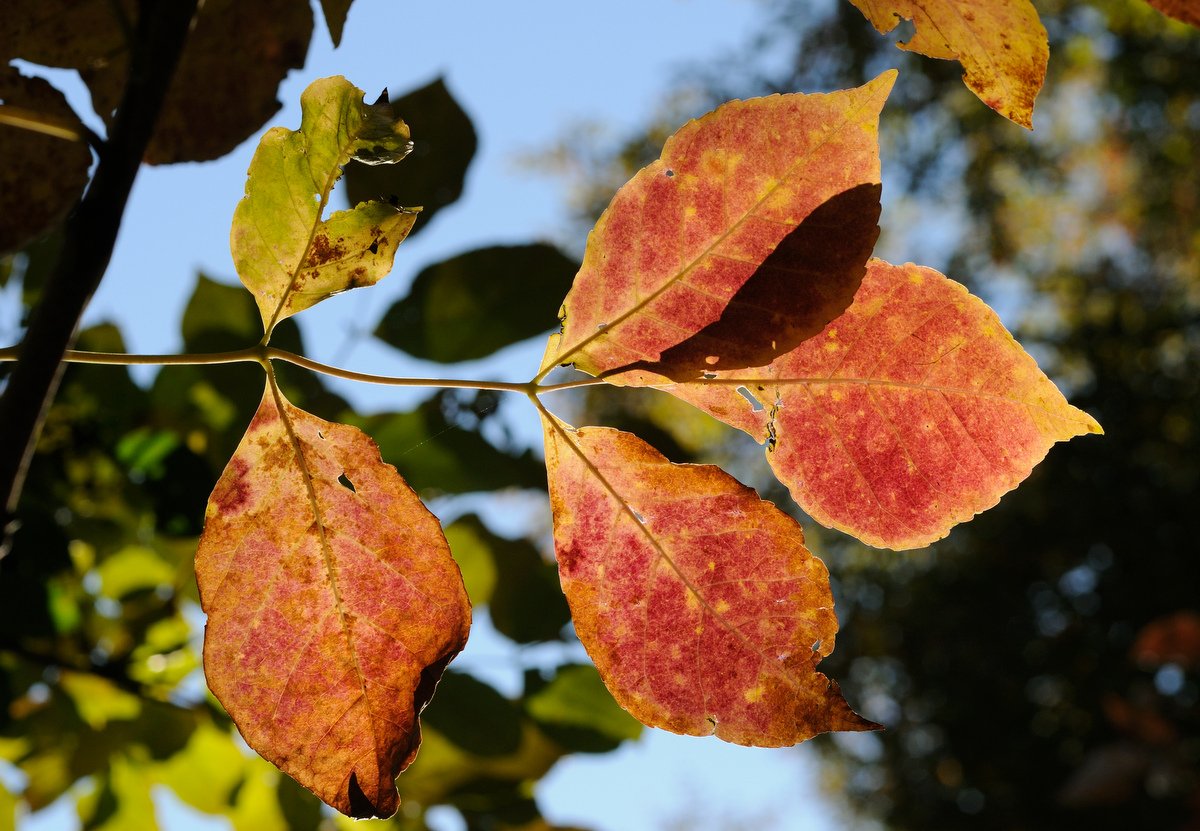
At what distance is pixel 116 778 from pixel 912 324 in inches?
33.7

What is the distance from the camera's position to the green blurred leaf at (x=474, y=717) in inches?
29.0

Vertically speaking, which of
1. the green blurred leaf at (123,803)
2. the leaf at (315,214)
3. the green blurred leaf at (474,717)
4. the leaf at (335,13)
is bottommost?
the green blurred leaf at (123,803)

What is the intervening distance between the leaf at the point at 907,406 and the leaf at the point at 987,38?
70 millimetres

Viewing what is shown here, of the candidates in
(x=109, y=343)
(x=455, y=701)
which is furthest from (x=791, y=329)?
(x=109, y=343)

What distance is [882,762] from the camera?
272 inches

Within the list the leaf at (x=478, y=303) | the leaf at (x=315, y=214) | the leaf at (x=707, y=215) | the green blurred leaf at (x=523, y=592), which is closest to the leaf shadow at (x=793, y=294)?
the leaf at (x=707, y=215)

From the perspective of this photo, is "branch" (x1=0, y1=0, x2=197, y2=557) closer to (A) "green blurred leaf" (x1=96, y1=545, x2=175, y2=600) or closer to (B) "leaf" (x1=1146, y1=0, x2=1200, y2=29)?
(B) "leaf" (x1=1146, y1=0, x2=1200, y2=29)

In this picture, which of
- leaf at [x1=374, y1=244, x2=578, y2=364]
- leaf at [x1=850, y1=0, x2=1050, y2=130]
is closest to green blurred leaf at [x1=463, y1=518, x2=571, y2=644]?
leaf at [x1=374, y1=244, x2=578, y2=364]

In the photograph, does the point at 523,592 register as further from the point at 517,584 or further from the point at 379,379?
the point at 379,379

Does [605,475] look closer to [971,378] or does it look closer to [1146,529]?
[971,378]

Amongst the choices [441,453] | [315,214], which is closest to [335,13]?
[315,214]

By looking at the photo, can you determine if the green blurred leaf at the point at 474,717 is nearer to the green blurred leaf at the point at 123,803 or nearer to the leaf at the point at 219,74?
the green blurred leaf at the point at 123,803

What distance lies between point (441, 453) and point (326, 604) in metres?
0.44

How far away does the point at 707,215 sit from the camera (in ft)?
1.11
